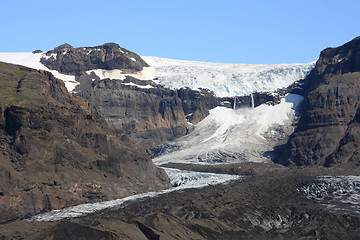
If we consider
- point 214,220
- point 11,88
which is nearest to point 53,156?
point 11,88

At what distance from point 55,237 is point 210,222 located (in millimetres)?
38834

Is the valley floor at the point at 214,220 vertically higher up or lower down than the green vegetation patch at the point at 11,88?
lower down

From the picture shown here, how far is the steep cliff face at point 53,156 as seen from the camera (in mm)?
144250

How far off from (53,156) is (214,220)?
176 feet

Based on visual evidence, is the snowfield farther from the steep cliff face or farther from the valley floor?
the steep cliff face

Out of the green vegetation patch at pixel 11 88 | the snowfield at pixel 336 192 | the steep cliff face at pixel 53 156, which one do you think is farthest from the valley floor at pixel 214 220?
the green vegetation patch at pixel 11 88

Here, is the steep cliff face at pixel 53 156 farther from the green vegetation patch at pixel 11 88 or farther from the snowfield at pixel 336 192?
the snowfield at pixel 336 192

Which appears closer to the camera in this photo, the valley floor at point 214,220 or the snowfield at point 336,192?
the valley floor at point 214,220

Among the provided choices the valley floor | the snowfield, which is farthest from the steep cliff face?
the snowfield

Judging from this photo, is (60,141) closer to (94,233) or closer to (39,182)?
(39,182)

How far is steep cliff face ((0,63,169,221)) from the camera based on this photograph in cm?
14425

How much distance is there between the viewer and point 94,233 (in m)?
86.7

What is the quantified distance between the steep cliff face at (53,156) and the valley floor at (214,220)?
13.2 meters

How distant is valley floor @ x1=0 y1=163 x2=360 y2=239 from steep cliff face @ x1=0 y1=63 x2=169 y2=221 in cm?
1324
